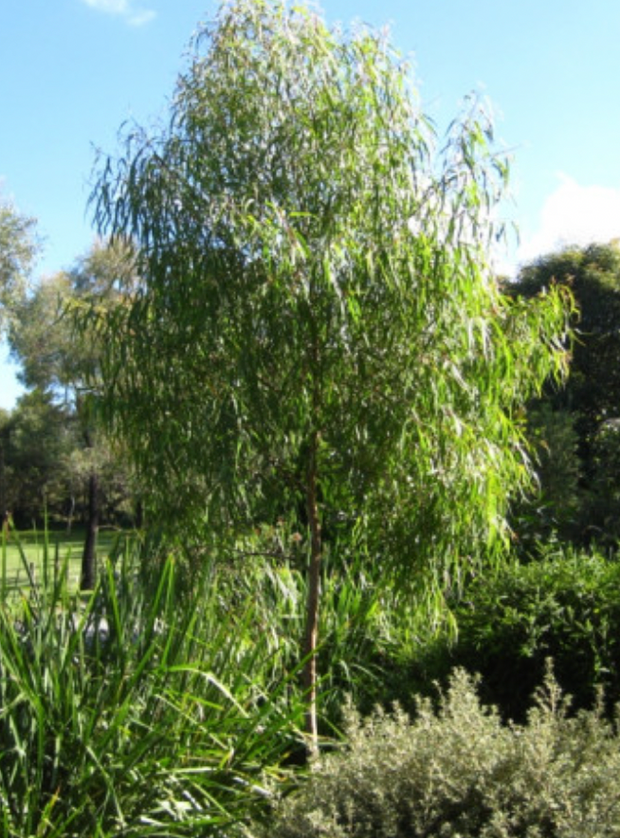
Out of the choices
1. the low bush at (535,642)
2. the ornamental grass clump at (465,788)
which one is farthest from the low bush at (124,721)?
the low bush at (535,642)

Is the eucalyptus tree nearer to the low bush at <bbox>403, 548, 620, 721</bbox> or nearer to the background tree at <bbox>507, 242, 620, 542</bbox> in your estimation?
the low bush at <bbox>403, 548, 620, 721</bbox>

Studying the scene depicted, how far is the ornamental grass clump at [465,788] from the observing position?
129 inches

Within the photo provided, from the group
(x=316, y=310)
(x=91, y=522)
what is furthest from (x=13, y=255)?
(x=316, y=310)

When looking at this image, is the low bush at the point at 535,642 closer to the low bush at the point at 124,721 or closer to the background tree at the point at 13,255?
the low bush at the point at 124,721

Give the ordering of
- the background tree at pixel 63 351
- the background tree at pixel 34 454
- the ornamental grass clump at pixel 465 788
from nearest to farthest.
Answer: the ornamental grass clump at pixel 465 788
the background tree at pixel 63 351
the background tree at pixel 34 454

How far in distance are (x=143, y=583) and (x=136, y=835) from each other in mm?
1286

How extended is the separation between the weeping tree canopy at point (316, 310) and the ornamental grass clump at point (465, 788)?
1.54 metres

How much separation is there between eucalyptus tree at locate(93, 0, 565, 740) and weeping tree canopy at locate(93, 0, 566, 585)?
11 millimetres

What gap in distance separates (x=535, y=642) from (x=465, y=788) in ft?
7.32

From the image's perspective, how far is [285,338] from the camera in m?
4.97

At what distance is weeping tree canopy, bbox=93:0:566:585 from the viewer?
4961 millimetres

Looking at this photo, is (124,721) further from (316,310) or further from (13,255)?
(13,255)

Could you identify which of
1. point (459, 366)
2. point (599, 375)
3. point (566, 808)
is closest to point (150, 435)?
point (459, 366)

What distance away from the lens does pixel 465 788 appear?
11.2 feet
